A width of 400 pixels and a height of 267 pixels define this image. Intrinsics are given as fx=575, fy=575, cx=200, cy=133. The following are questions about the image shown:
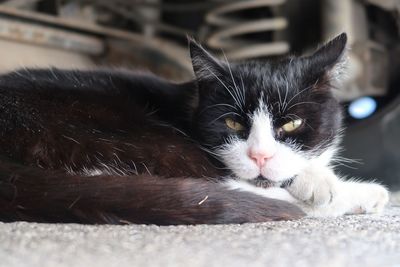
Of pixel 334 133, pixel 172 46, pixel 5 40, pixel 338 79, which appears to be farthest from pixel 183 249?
pixel 172 46

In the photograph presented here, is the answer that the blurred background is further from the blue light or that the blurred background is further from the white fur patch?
the white fur patch

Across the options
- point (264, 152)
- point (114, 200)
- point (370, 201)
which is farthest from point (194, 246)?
point (370, 201)

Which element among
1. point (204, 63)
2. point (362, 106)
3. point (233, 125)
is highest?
point (204, 63)

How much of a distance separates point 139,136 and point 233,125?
0.73 feet

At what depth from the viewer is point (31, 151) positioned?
1106 millimetres

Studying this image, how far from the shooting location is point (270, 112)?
4.17 feet

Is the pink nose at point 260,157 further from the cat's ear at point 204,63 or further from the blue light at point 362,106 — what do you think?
the blue light at point 362,106

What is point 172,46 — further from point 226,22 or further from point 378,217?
point 378,217

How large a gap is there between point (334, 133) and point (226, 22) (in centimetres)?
152

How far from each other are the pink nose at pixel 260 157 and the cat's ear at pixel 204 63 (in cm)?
27

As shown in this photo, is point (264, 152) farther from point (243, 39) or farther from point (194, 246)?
point (243, 39)

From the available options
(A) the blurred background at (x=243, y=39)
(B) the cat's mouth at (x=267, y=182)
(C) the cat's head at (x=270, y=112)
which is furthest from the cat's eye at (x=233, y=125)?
(A) the blurred background at (x=243, y=39)

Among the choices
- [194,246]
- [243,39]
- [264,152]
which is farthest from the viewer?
[243,39]

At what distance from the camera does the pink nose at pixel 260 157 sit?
123 cm
